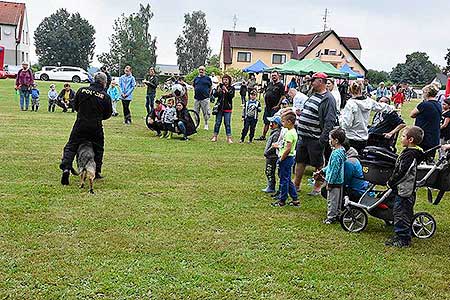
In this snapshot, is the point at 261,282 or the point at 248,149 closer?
the point at 261,282

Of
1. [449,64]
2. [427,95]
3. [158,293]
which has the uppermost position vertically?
[449,64]

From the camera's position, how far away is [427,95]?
7934mm

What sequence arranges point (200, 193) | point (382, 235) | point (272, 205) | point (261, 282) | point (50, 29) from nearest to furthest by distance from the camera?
point (261, 282) → point (382, 235) → point (272, 205) → point (200, 193) → point (50, 29)

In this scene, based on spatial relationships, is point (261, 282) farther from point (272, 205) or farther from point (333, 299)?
point (272, 205)

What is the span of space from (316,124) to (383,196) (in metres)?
1.75

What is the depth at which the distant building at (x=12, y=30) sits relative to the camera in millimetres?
62938

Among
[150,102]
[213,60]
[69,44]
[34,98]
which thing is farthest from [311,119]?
[213,60]

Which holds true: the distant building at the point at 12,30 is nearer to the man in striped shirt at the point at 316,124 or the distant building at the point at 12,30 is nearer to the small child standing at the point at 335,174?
the man in striped shirt at the point at 316,124

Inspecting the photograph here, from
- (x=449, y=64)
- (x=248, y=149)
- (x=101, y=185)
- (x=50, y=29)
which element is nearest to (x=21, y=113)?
(x=248, y=149)

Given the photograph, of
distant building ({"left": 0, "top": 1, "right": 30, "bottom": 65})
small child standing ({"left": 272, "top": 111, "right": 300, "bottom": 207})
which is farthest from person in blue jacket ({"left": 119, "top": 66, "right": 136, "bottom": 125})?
distant building ({"left": 0, "top": 1, "right": 30, "bottom": 65})

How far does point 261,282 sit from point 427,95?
4614mm

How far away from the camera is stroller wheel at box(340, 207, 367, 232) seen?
6.30 meters

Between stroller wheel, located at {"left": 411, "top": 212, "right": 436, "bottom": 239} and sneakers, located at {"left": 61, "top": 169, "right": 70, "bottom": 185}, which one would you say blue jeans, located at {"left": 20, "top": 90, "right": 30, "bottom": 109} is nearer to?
sneakers, located at {"left": 61, "top": 169, "right": 70, "bottom": 185}

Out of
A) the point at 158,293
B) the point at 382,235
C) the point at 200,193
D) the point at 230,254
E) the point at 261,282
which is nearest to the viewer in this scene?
the point at 158,293
